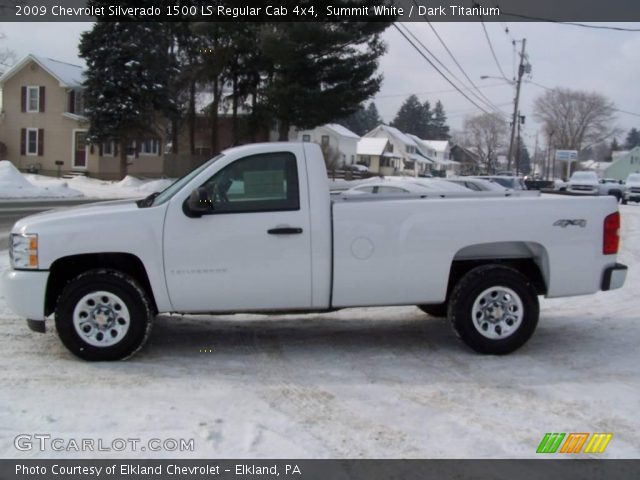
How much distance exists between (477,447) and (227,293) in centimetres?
259

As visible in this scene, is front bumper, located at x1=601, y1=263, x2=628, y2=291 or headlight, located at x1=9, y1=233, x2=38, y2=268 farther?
front bumper, located at x1=601, y1=263, x2=628, y2=291

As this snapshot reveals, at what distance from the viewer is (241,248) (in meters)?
5.74

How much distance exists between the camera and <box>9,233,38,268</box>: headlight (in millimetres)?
5629

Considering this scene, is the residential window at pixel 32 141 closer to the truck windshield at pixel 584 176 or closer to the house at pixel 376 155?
the truck windshield at pixel 584 176

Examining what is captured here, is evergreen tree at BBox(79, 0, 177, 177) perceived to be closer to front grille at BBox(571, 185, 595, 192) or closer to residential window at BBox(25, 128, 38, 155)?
residential window at BBox(25, 128, 38, 155)

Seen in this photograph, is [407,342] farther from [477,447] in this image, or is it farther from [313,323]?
[477,447]

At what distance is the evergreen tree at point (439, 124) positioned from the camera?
142 metres

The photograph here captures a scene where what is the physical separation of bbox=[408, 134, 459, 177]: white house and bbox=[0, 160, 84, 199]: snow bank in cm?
7592

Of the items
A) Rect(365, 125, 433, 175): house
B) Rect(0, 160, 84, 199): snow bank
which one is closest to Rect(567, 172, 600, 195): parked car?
Rect(0, 160, 84, 199): snow bank

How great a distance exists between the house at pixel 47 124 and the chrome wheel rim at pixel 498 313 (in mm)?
38739

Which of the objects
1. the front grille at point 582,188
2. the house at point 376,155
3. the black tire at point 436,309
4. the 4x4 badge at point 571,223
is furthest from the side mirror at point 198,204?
the house at point 376,155

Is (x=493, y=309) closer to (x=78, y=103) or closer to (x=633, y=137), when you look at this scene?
(x=78, y=103)

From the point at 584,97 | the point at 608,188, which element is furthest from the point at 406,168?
the point at 608,188
